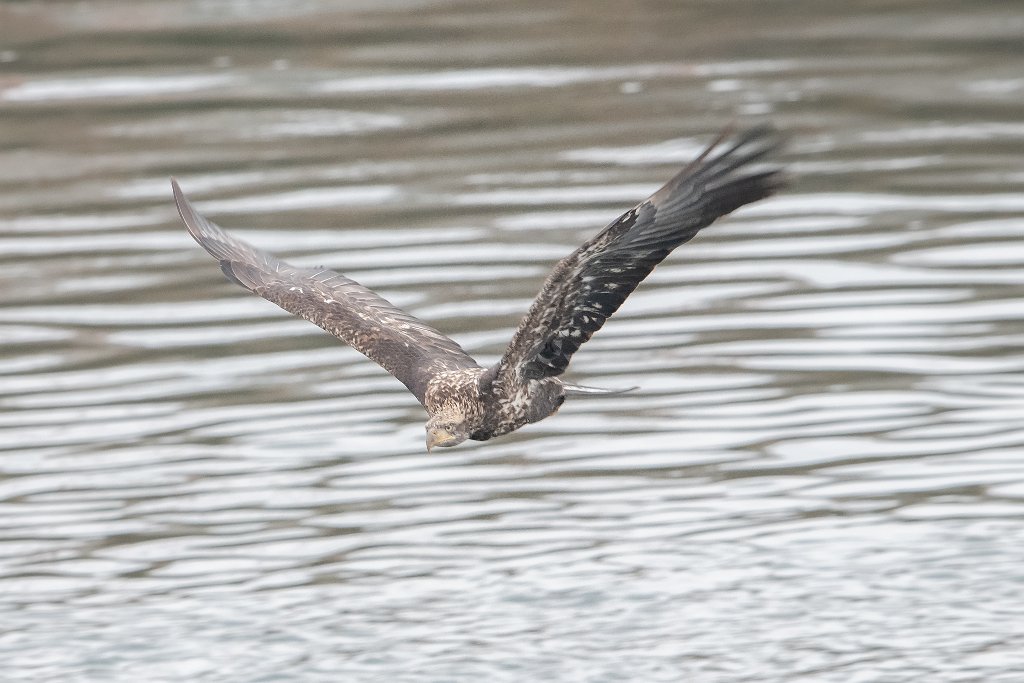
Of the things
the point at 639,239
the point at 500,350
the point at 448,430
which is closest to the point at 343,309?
the point at 448,430

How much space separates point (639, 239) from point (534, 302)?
1.36ft

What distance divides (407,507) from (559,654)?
161cm

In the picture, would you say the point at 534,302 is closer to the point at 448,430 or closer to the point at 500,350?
the point at 448,430

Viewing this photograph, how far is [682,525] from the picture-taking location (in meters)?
9.97

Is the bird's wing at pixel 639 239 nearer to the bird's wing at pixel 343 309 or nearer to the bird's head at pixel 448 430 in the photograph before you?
the bird's head at pixel 448 430

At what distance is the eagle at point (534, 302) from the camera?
696cm

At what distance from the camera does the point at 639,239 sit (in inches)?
282

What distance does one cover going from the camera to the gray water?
920 cm

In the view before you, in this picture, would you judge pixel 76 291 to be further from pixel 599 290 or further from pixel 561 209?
pixel 599 290

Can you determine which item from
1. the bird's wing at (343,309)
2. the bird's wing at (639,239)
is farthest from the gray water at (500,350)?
the bird's wing at (639,239)

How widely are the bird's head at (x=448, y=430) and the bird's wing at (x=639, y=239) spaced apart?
1.68 ft

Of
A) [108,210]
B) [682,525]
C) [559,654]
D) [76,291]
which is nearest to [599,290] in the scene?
[559,654]

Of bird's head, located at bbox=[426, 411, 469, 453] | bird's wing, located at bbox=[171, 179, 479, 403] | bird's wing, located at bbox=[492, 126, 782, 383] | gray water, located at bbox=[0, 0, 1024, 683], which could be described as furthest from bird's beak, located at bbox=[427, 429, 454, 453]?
gray water, located at bbox=[0, 0, 1024, 683]

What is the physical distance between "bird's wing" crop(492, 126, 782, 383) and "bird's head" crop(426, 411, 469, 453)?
51 cm
